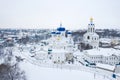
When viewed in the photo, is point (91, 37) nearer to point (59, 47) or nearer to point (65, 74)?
point (59, 47)

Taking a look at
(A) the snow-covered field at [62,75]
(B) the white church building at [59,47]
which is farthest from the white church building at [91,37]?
(A) the snow-covered field at [62,75]

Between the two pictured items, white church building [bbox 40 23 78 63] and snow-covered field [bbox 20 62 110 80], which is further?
white church building [bbox 40 23 78 63]

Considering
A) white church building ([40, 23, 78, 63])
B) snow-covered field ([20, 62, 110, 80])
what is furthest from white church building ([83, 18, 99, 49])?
snow-covered field ([20, 62, 110, 80])

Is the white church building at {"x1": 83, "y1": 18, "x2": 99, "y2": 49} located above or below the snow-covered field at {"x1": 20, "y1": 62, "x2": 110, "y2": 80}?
above

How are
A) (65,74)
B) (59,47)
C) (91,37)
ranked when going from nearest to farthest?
(65,74) < (59,47) < (91,37)

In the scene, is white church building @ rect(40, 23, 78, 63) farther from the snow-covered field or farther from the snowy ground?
the snow-covered field

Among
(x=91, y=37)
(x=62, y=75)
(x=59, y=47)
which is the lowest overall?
(x=62, y=75)

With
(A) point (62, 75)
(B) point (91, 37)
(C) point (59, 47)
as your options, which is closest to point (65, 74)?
(A) point (62, 75)

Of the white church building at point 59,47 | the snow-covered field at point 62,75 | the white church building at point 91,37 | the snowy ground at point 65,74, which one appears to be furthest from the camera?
the white church building at point 91,37

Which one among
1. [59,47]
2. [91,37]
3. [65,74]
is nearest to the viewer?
[65,74]

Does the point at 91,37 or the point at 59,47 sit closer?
the point at 59,47

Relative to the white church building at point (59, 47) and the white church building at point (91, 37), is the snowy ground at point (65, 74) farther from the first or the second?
the white church building at point (91, 37)

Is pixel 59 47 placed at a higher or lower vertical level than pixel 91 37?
lower

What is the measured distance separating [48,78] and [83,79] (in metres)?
2.11
